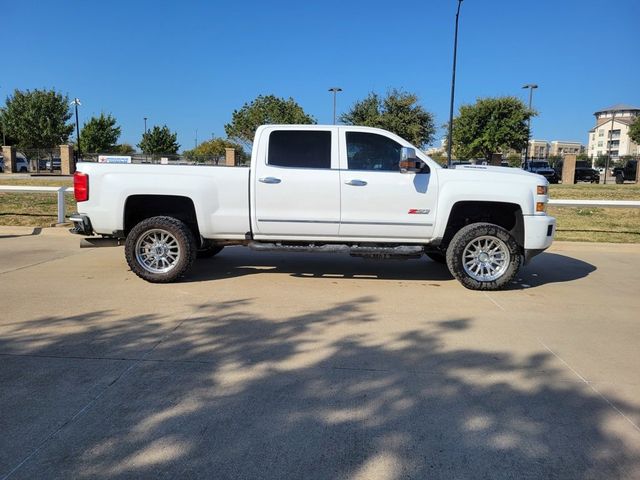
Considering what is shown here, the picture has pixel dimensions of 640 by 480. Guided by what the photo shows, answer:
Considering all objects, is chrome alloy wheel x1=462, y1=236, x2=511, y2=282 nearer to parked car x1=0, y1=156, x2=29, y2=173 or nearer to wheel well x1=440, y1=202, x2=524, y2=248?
wheel well x1=440, y1=202, x2=524, y2=248

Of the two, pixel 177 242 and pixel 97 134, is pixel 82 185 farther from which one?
pixel 97 134

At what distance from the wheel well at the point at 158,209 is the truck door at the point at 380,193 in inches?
83.5

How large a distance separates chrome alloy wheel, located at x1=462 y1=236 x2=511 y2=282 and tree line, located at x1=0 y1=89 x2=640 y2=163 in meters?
29.6

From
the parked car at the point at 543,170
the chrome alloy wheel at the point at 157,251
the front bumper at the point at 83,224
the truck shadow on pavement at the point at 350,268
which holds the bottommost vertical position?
the truck shadow on pavement at the point at 350,268

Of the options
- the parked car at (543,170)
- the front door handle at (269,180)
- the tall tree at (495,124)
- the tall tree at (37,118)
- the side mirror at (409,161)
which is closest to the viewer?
the side mirror at (409,161)

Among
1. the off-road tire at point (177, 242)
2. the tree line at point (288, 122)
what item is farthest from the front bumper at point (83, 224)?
the tree line at point (288, 122)

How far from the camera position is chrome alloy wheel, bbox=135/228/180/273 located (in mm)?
6965

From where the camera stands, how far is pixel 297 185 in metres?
6.84

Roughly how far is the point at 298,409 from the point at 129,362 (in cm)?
160

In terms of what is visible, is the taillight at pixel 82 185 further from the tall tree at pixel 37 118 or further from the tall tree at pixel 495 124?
the tall tree at pixel 37 118

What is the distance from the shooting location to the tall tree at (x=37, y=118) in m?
53.4

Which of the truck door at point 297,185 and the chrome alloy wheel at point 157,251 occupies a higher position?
the truck door at point 297,185

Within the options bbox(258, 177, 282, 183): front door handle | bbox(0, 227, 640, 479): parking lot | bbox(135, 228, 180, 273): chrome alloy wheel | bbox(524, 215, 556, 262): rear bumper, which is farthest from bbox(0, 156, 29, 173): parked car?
bbox(524, 215, 556, 262): rear bumper

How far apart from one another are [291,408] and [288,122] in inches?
1840
